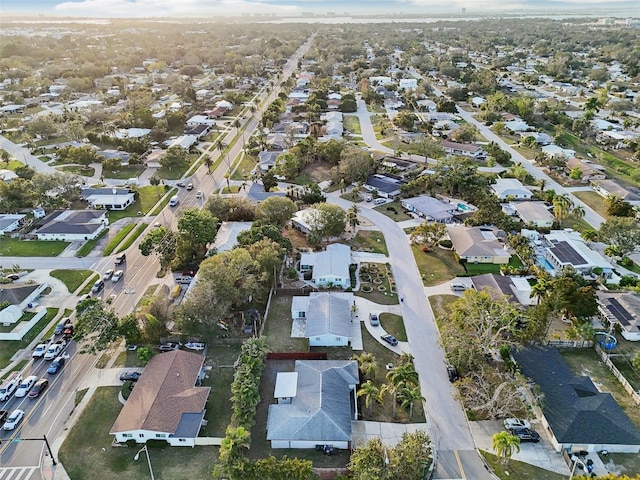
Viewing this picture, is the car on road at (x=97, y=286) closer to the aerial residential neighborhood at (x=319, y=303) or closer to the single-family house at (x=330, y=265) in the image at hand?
the aerial residential neighborhood at (x=319, y=303)

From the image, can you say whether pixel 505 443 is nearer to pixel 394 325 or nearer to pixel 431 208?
pixel 394 325

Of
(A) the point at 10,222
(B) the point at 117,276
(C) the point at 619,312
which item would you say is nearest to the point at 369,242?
(C) the point at 619,312

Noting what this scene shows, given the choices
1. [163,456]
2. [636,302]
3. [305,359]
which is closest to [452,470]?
[305,359]

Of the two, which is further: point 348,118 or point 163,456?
point 348,118

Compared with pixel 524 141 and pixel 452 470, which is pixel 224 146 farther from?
pixel 452 470

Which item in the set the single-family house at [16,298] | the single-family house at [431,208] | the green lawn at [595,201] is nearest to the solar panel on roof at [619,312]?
the single-family house at [431,208]

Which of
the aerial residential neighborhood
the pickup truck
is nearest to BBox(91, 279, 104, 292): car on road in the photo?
the aerial residential neighborhood
